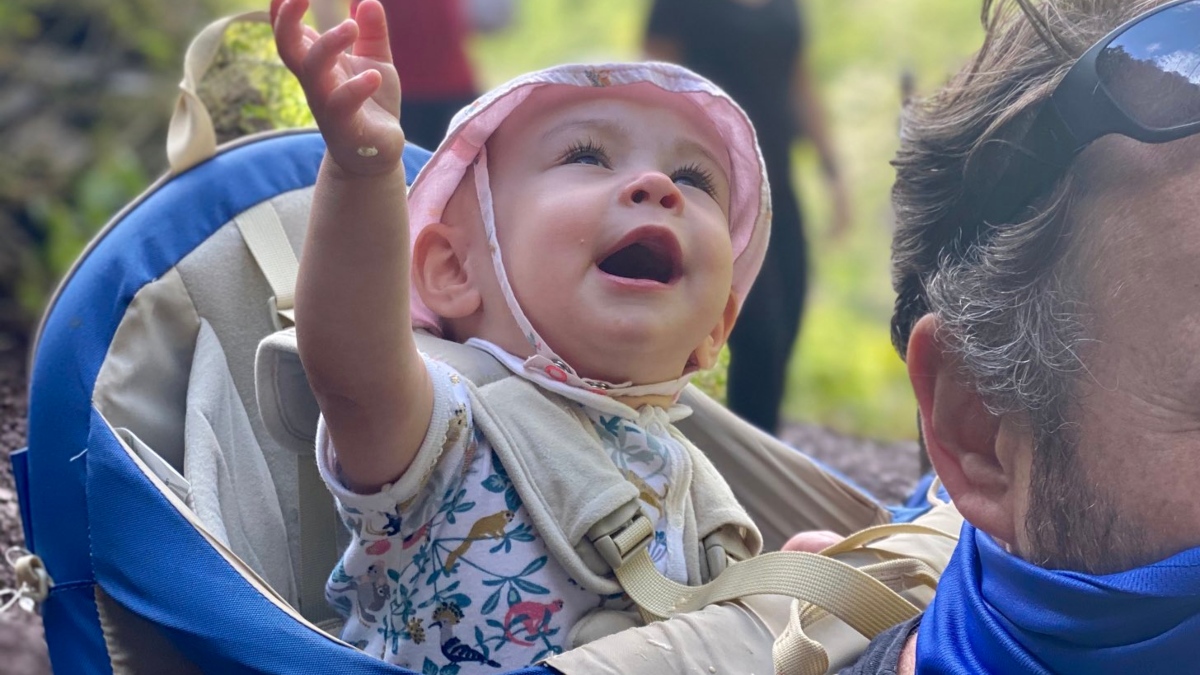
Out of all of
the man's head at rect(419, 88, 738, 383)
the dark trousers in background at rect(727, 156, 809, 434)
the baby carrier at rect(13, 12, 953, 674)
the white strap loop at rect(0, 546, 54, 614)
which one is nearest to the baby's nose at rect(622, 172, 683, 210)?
the man's head at rect(419, 88, 738, 383)

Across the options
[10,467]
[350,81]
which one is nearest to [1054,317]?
[350,81]

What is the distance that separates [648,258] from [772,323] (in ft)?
7.25

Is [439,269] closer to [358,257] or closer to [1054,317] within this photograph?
[358,257]

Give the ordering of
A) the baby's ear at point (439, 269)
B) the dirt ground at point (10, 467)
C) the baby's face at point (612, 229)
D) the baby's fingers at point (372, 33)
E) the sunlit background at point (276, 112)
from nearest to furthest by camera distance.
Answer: the baby's fingers at point (372, 33)
the baby's face at point (612, 229)
the baby's ear at point (439, 269)
the dirt ground at point (10, 467)
the sunlit background at point (276, 112)

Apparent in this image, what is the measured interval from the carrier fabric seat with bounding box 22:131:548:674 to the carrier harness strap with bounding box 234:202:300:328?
0.03 metres

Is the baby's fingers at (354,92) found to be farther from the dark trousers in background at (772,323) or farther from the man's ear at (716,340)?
the dark trousers in background at (772,323)

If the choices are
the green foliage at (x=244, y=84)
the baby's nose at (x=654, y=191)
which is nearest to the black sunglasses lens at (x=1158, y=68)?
the baby's nose at (x=654, y=191)

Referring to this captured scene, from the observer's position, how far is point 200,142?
2059 millimetres

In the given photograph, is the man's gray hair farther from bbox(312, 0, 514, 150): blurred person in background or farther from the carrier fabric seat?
bbox(312, 0, 514, 150): blurred person in background

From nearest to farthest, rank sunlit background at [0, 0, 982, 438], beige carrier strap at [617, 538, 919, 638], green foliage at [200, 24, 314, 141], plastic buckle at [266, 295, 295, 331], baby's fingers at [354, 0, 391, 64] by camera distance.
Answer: baby's fingers at [354, 0, 391, 64], beige carrier strap at [617, 538, 919, 638], plastic buckle at [266, 295, 295, 331], green foliage at [200, 24, 314, 141], sunlit background at [0, 0, 982, 438]

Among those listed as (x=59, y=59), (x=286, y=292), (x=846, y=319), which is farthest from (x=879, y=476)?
(x=846, y=319)

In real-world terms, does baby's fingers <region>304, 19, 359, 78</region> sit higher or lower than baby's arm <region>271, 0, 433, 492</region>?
higher

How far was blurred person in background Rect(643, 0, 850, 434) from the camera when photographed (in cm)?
389

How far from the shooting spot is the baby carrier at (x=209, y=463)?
1527mm
